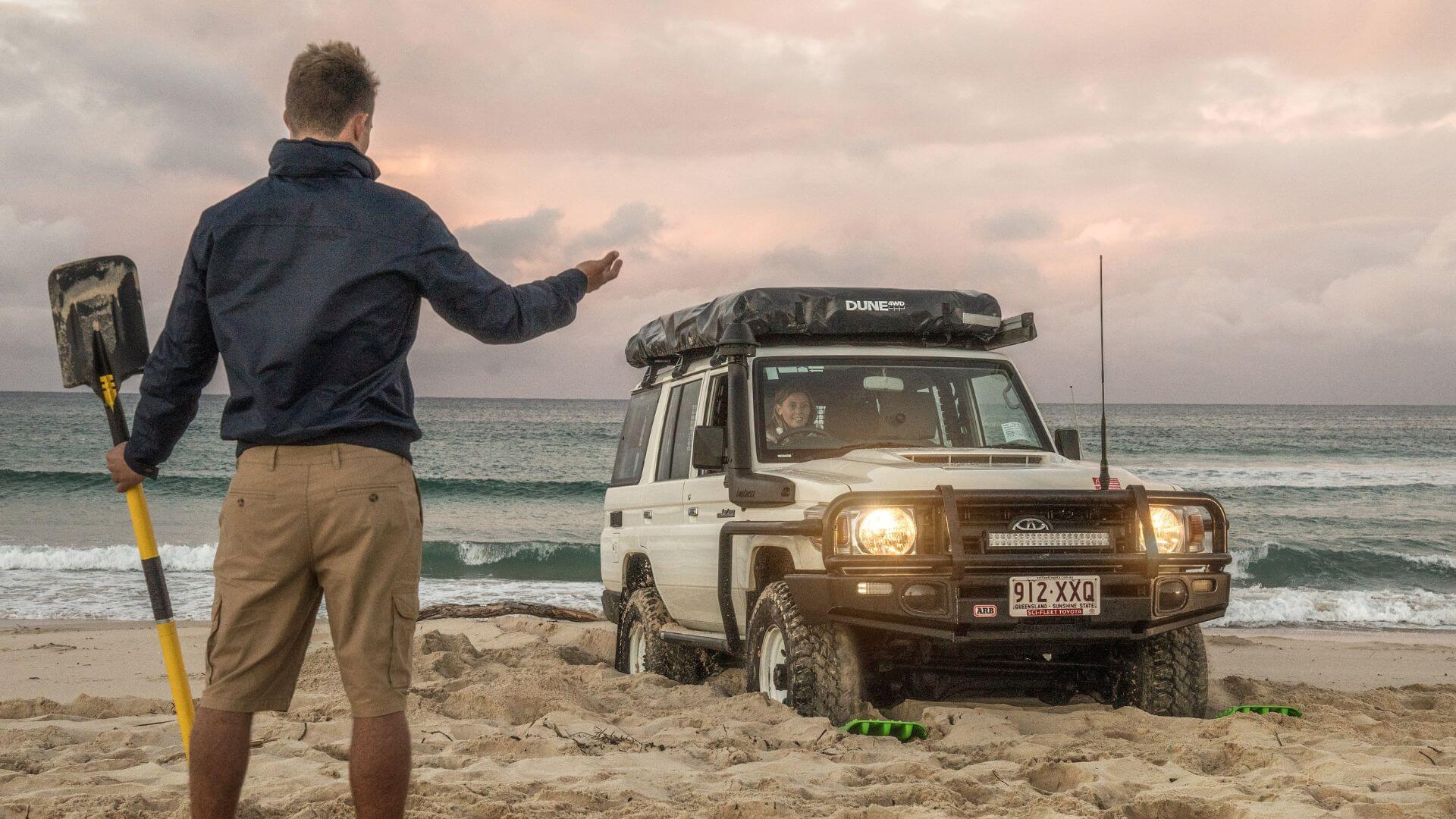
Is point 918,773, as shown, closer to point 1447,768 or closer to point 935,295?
point 1447,768

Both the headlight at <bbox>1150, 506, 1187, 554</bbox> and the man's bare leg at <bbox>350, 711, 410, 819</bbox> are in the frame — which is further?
the headlight at <bbox>1150, 506, 1187, 554</bbox>

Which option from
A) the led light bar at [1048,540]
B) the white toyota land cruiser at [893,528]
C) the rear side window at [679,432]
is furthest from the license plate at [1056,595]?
the rear side window at [679,432]

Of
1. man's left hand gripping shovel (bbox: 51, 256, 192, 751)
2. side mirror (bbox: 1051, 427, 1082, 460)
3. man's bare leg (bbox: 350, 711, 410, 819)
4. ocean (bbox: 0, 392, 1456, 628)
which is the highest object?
man's left hand gripping shovel (bbox: 51, 256, 192, 751)

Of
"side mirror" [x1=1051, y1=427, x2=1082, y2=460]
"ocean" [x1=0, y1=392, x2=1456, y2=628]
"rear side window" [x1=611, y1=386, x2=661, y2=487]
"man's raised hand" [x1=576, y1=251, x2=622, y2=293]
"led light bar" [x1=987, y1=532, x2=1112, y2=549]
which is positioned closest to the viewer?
"man's raised hand" [x1=576, y1=251, x2=622, y2=293]

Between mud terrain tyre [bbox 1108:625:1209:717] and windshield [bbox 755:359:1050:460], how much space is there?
1.21 m

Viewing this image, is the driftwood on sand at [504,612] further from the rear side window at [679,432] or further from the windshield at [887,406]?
the windshield at [887,406]

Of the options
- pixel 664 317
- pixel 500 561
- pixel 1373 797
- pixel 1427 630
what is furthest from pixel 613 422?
pixel 1373 797

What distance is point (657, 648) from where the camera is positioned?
7.48m

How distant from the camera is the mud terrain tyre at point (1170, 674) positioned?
5.92 meters

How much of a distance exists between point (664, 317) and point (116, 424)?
4425mm

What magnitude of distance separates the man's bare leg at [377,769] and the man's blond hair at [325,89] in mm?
1458

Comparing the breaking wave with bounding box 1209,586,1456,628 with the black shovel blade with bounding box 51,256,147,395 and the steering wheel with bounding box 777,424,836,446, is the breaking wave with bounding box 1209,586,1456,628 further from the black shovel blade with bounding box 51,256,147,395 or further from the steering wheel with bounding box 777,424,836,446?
the black shovel blade with bounding box 51,256,147,395

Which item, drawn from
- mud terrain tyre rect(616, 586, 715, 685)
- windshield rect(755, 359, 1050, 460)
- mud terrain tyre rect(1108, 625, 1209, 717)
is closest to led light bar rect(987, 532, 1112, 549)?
mud terrain tyre rect(1108, 625, 1209, 717)

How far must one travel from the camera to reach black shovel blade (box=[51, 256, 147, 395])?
148 inches
